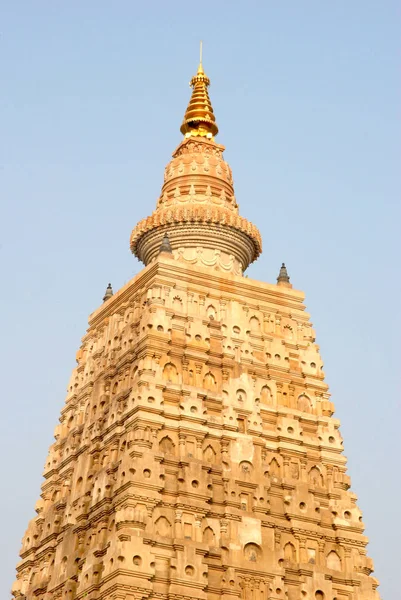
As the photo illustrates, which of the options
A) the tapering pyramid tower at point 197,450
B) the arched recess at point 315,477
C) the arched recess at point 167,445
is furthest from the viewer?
the arched recess at point 315,477

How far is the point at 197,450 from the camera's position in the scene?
35.2 meters

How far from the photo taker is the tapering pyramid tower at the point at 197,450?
109ft

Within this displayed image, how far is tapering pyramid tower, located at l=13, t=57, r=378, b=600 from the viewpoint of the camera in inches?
1312

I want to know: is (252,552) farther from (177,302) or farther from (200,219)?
(200,219)

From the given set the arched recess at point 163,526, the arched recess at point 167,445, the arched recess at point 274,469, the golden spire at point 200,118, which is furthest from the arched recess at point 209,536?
the golden spire at point 200,118

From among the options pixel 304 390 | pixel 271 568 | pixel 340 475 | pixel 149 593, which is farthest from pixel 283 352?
pixel 149 593

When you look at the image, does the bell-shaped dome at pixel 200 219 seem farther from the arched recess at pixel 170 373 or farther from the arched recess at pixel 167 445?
the arched recess at pixel 167 445

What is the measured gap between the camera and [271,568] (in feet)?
112

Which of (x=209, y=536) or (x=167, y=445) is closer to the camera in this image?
(x=209, y=536)

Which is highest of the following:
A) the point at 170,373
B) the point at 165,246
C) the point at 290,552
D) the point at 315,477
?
the point at 165,246

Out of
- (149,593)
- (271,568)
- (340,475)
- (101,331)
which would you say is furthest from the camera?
(101,331)

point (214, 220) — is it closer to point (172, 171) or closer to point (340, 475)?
point (172, 171)

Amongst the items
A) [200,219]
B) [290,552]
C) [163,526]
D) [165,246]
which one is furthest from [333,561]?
[200,219]

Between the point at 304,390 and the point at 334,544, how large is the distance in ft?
17.1
